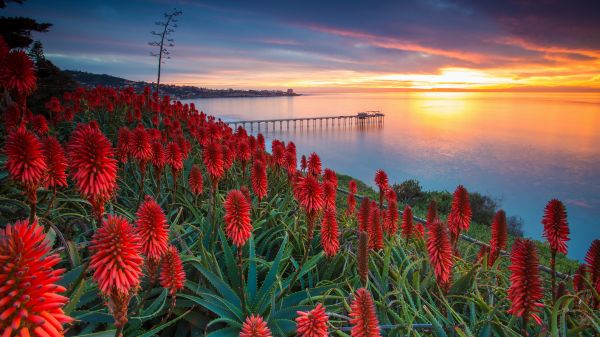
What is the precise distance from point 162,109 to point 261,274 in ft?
24.2

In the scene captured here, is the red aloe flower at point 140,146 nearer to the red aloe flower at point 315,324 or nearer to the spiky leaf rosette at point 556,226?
the red aloe flower at point 315,324

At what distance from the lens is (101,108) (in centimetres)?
1009

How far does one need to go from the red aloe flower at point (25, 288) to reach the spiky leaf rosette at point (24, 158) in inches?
39.2

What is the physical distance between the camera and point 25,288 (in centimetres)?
90

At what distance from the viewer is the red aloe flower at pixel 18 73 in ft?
7.82

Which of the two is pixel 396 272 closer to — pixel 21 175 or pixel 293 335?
pixel 293 335

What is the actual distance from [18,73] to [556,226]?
13.7 ft

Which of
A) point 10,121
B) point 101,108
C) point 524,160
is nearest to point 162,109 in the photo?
point 101,108

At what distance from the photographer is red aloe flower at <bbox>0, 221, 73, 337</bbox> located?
0.88m

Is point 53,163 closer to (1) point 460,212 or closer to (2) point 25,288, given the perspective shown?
(2) point 25,288

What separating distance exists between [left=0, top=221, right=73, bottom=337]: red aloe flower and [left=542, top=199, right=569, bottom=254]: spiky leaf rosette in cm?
313

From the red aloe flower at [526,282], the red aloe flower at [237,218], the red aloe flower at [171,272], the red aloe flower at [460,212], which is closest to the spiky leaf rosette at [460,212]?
the red aloe flower at [460,212]

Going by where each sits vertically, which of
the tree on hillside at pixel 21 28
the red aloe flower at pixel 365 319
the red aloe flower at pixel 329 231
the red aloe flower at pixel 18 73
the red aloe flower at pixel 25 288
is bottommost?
the red aloe flower at pixel 329 231

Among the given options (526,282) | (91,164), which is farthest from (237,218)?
(526,282)
